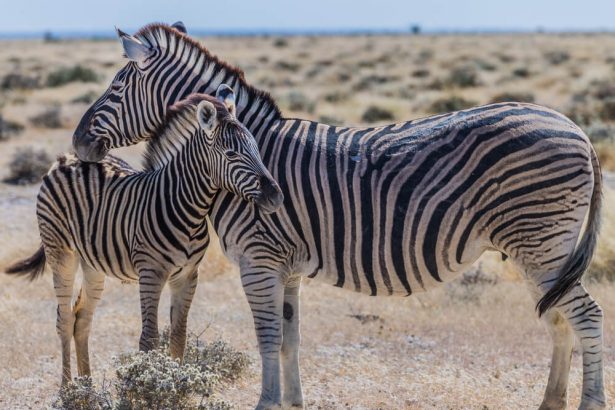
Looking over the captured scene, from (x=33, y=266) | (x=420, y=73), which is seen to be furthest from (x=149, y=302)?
(x=420, y=73)

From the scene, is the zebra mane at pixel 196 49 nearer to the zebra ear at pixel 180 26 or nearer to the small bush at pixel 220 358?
the zebra ear at pixel 180 26

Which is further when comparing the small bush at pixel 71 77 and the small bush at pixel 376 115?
the small bush at pixel 71 77

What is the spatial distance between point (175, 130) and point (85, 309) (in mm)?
1733

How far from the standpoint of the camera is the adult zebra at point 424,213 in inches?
217

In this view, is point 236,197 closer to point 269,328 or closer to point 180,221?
point 180,221

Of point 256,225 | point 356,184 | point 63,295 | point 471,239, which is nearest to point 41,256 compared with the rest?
point 63,295

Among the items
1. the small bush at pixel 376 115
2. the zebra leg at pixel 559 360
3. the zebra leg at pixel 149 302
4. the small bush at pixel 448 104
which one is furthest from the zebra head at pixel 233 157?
the small bush at pixel 448 104

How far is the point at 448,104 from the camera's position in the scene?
24672 mm

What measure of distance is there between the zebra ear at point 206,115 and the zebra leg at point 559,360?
8.58 feet

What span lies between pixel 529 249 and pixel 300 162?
1594 millimetres

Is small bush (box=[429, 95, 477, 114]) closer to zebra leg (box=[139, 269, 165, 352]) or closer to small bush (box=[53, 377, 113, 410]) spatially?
zebra leg (box=[139, 269, 165, 352])

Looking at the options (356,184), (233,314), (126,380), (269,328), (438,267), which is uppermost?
(356,184)

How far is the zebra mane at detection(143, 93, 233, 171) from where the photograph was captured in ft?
18.5

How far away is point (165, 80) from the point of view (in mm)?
6355
